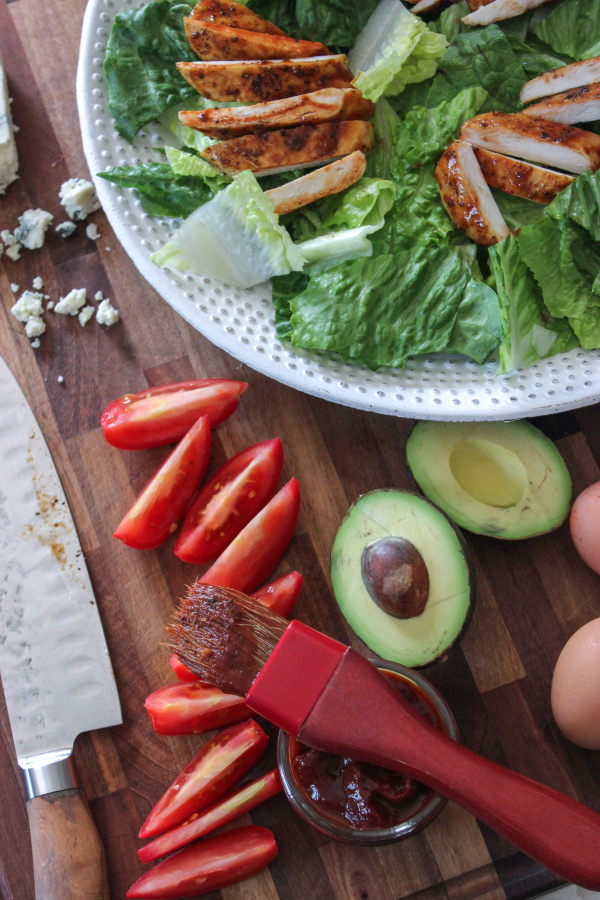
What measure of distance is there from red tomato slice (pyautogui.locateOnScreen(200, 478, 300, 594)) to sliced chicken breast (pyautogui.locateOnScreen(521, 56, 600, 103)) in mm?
1114

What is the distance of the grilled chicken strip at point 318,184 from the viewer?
5.07 ft

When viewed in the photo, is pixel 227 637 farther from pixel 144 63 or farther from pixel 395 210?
pixel 144 63

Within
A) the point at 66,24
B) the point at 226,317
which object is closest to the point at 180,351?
the point at 226,317

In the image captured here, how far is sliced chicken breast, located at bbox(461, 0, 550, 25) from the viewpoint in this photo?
61.9 inches

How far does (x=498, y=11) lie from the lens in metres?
1.58

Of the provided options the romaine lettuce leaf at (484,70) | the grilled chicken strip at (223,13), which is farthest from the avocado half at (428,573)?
the grilled chicken strip at (223,13)

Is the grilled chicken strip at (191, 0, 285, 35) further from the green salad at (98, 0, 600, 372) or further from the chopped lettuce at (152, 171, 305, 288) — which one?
the chopped lettuce at (152, 171, 305, 288)

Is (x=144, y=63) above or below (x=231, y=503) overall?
above

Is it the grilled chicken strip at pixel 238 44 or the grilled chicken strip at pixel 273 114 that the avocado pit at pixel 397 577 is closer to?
the grilled chicken strip at pixel 273 114

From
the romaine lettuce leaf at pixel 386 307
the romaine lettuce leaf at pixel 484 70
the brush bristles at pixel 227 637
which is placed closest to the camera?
the brush bristles at pixel 227 637

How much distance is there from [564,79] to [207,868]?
1.99 m

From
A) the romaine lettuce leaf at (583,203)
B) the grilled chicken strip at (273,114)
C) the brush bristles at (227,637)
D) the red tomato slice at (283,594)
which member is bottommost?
the red tomato slice at (283,594)

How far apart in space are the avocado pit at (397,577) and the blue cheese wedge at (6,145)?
1.36 meters

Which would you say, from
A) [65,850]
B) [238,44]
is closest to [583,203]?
[238,44]
